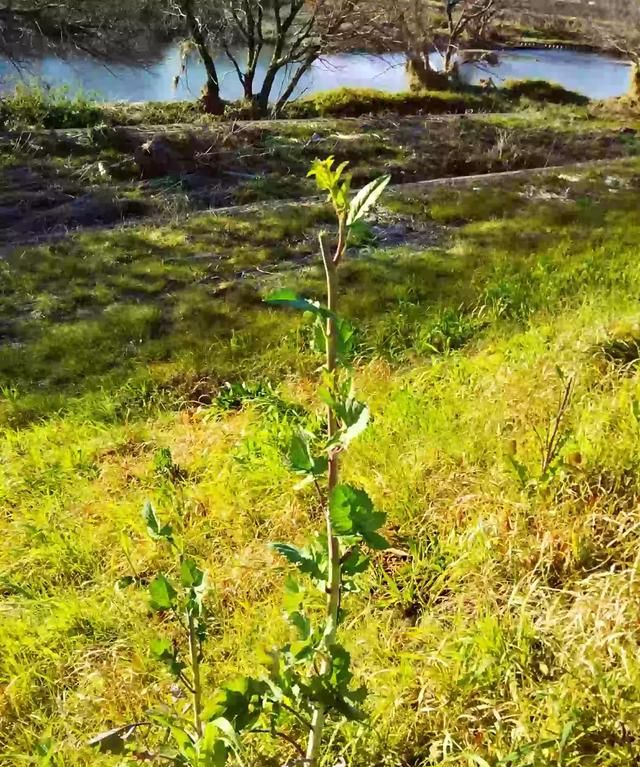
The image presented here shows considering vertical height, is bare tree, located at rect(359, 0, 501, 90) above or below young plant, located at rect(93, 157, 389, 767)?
above

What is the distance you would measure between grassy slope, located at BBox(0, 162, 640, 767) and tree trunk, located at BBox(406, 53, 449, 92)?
969 centimetres

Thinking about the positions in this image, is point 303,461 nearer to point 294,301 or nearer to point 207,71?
point 294,301

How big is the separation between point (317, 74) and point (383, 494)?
1406 centimetres

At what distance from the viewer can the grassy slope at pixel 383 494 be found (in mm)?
1655

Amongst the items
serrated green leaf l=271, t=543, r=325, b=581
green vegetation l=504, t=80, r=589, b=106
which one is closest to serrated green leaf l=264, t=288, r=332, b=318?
serrated green leaf l=271, t=543, r=325, b=581

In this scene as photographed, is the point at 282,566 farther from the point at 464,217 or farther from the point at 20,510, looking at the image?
the point at 464,217

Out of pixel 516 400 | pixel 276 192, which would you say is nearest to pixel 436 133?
pixel 276 192

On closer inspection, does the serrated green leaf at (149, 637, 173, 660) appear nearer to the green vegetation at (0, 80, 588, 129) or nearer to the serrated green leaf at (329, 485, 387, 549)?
the serrated green leaf at (329, 485, 387, 549)

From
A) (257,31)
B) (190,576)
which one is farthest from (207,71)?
(190,576)

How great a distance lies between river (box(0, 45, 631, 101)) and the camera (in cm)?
1234

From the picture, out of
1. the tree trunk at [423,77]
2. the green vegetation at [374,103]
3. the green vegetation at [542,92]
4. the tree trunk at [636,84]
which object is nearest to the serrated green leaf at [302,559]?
the green vegetation at [374,103]

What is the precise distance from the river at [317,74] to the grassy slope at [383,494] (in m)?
7.79

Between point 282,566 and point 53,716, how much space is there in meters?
0.71

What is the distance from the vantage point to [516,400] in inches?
108
